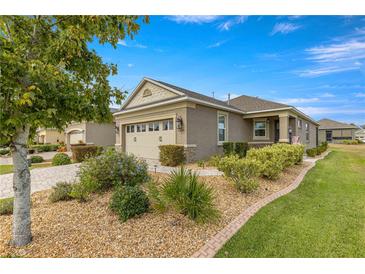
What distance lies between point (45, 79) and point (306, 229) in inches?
191

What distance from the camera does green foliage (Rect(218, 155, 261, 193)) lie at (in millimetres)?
5246

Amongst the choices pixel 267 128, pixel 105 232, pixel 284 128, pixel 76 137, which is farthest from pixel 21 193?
pixel 76 137

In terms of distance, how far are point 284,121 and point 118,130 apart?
12.0 meters

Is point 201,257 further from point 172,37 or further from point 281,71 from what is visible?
point 281,71

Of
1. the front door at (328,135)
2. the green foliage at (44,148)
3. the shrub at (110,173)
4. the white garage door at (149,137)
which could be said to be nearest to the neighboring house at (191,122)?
the white garage door at (149,137)

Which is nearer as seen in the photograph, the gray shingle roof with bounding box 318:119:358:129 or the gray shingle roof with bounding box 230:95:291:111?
the gray shingle roof with bounding box 230:95:291:111

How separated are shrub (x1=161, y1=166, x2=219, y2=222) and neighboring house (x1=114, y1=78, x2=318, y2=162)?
6215mm

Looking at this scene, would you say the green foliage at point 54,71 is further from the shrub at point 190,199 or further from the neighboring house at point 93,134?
the neighboring house at point 93,134

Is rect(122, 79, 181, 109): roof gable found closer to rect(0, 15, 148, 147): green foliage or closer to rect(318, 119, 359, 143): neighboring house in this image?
rect(0, 15, 148, 147): green foliage

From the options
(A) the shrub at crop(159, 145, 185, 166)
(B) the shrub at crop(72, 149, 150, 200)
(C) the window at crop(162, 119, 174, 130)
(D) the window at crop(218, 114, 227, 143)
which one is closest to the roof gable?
(C) the window at crop(162, 119, 174, 130)

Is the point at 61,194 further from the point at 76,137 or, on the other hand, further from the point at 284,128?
the point at 76,137

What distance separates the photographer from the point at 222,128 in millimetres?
12555
